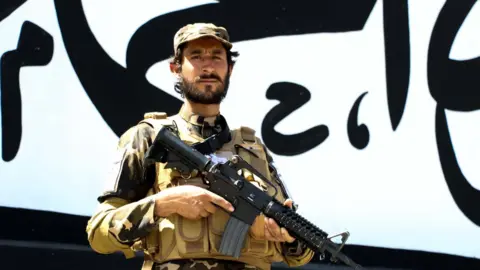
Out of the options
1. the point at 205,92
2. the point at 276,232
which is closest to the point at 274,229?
the point at 276,232

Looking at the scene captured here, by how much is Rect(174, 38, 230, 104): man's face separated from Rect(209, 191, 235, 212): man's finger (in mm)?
250

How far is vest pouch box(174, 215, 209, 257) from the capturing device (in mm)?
1770

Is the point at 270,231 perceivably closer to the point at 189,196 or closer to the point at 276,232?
the point at 276,232

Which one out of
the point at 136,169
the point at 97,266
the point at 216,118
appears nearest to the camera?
the point at 136,169

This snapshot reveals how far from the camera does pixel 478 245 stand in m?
3.06

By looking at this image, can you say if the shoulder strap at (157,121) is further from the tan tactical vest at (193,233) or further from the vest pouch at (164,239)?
the vest pouch at (164,239)

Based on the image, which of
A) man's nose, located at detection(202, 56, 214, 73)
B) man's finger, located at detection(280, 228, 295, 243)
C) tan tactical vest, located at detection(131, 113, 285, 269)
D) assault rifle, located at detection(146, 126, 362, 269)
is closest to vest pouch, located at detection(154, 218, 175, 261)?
tan tactical vest, located at detection(131, 113, 285, 269)

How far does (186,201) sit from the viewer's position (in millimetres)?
1732

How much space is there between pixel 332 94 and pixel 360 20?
0.97 feet

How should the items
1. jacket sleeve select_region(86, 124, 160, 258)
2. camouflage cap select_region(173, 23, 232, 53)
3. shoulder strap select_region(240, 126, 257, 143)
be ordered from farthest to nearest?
shoulder strap select_region(240, 126, 257, 143)
camouflage cap select_region(173, 23, 232, 53)
jacket sleeve select_region(86, 124, 160, 258)

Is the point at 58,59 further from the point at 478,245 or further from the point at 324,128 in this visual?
the point at 478,245

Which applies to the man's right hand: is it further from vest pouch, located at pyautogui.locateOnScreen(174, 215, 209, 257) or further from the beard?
the beard

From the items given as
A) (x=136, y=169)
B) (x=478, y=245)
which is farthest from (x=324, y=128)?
(x=136, y=169)

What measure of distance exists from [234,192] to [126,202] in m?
0.24
